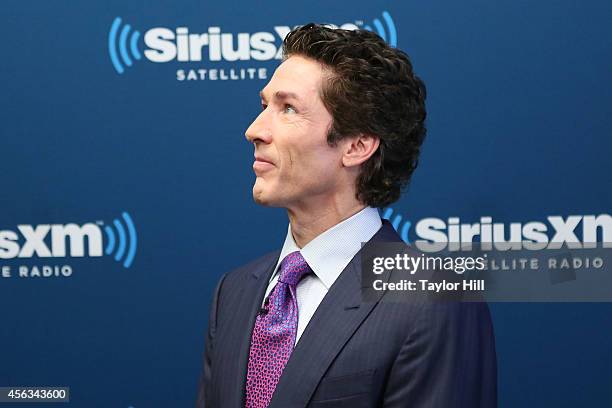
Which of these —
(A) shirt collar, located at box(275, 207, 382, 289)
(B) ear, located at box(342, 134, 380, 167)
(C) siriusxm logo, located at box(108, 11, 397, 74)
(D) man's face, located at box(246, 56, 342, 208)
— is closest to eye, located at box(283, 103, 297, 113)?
(D) man's face, located at box(246, 56, 342, 208)

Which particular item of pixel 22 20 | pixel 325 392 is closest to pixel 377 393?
pixel 325 392

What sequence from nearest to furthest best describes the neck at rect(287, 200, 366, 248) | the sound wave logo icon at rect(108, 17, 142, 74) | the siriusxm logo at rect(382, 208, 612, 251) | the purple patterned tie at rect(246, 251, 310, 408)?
the purple patterned tie at rect(246, 251, 310, 408), the neck at rect(287, 200, 366, 248), the siriusxm logo at rect(382, 208, 612, 251), the sound wave logo icon at rect(108, 17, 142, 74)

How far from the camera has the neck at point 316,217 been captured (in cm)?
165

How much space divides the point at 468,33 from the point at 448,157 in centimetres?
35

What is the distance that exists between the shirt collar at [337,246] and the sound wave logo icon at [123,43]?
3.99 feet

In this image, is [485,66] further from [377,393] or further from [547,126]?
[377,393]

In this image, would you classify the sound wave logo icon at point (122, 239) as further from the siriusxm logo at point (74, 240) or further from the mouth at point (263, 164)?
the mouth at point (263, 164)

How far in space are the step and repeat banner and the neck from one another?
3.20ft

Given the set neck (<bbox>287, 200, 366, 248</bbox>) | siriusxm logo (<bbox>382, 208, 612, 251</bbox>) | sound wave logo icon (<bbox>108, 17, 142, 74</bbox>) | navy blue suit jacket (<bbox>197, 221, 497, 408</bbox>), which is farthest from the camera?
sound wave logo icon (<bbox>108, 17, 142, 74</bbox>)

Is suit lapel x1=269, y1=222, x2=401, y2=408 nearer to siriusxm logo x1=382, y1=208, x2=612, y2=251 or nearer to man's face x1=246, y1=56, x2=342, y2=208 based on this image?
man's face x1=246, y1=56, x2=342, y2=208

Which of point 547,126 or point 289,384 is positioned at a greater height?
point 547,126

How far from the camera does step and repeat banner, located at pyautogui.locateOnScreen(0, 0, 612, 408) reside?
257cm

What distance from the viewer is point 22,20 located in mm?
2703

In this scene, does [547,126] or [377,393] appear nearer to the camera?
[377,393]
